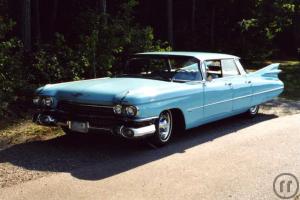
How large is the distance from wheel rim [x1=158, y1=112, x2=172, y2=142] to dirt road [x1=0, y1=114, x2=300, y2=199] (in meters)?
0.18

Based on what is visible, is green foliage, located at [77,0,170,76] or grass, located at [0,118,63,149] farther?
green foliage, located at [77,0,170,76]

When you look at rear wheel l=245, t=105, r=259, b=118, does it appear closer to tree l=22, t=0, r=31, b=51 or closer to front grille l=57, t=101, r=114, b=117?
front grille l=57, t=101, r=114, b=117

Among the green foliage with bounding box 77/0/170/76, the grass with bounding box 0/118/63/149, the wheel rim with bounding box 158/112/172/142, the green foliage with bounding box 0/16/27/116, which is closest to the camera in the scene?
the wheel rim with bounding box 158/112/172/142

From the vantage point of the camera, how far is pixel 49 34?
21469 mm

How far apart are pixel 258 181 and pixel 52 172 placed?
Answer: 247cm

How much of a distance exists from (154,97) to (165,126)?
684mm

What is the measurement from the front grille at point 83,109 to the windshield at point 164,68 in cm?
149

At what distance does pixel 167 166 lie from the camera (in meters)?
6.10

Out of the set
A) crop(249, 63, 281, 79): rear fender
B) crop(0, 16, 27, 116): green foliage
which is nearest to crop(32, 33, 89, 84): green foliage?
crop(0, 16, 27, 116): green foliage

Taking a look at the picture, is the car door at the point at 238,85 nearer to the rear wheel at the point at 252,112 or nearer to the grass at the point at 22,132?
the rear wheel at the point at 252,112

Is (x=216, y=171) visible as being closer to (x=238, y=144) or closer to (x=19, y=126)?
(x=238, y=144)

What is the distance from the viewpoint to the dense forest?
10.3m

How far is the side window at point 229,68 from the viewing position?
8.75 metres

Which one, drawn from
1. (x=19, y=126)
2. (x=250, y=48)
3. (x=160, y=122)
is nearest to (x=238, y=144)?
(x=160, y=122)
